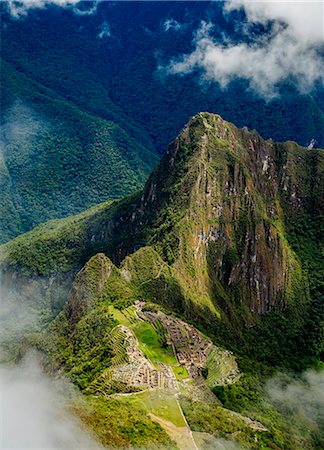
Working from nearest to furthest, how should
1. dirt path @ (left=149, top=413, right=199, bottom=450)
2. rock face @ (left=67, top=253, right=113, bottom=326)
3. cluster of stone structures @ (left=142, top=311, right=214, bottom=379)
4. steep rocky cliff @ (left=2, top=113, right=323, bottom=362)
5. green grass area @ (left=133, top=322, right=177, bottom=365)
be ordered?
dirt path @ (left=149, top=413, right=199, bottom=450), green grass area @ (left=133, top=322, right=177, bottom=365), cluster of stone structures @ (left=142, top=311, right=214, bottom=379), rock face @ (left=67, top=253, right=113, bottom=326), steep rocky cliff @ (left=2, top=113, right=323, bottom=362)

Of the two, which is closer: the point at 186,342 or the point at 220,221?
the point at 186,342

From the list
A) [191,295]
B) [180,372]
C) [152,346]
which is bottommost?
[180,372]

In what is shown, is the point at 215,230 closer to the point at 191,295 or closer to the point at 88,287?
the point at 191,295

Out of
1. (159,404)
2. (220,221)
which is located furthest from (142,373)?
(220,221)

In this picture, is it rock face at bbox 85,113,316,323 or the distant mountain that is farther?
rock face at bbox 85,113,316,323

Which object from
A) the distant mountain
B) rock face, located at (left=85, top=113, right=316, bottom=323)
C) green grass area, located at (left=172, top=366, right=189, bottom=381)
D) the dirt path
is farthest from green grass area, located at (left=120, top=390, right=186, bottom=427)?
rock face, located at (left=85, top=113, right=316, bottom=323)

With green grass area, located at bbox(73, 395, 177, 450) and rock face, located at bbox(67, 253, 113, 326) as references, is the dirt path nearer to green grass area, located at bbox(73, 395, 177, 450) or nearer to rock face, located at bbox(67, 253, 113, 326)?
green grass area, located at bbox(73, 395, 177, 450)

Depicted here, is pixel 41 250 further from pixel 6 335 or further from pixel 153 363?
pixel 153 363
